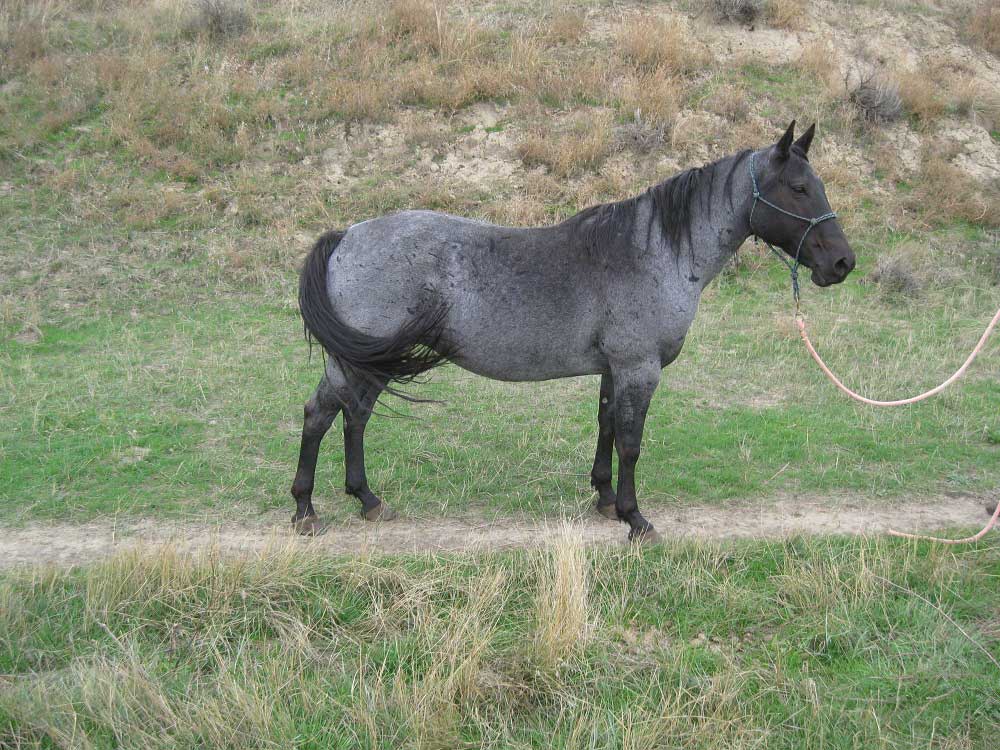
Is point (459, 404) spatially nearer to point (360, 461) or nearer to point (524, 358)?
point (360, 461)

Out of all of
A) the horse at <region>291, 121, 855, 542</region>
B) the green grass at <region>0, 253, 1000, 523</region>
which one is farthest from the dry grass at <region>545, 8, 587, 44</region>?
the horse at <region>291, 121, 855, 542</region>

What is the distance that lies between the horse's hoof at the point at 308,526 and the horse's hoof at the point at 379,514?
0.36 meters

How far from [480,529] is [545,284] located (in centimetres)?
179

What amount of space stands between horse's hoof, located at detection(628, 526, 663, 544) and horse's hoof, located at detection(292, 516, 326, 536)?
213 cm

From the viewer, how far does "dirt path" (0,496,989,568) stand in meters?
5.38

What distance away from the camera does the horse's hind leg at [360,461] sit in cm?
585

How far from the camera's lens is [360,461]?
5.96 meters

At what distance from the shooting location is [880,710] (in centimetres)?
392

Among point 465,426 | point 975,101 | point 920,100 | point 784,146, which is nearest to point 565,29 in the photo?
point 920,100

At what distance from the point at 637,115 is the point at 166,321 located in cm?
827

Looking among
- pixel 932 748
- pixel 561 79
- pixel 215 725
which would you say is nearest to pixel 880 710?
pixel 932 748

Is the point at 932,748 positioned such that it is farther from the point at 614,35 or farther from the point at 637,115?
the point at 614,35

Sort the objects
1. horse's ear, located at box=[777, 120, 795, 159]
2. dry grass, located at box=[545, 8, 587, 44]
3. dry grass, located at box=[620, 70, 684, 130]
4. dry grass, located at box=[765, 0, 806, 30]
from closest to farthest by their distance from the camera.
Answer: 1. horse's ear, located at box=[777, 120, 795, 159]
2. dry grass, located at box=[620, 70, 684, 130]
3. dry grass, located at box=[545, 8, 587, 44]
4. dry grass, located at box=[765, 0, 806, 30]

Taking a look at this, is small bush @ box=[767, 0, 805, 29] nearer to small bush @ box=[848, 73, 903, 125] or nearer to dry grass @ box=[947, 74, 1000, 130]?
small bush @ box=[848, 73, 903, 125]
